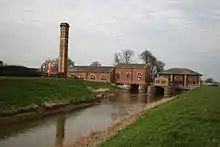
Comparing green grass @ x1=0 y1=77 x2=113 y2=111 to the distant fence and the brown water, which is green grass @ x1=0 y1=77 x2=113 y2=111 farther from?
the distant fence

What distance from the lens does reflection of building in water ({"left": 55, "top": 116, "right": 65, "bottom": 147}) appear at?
1839 cm

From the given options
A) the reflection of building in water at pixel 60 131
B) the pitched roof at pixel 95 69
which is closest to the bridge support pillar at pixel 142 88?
the pitched roof at pixel 95 69

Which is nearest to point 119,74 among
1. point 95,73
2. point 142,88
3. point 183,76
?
point 95,73

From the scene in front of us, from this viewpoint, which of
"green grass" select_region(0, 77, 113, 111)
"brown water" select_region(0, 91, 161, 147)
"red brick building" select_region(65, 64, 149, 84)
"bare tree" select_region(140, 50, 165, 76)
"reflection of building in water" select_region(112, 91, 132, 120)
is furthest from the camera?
"bare tree" select_region(140, 50, 165, 76)

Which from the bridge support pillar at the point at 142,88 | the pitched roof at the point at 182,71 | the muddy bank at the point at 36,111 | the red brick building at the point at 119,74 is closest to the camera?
the muddy bank at the point at 36,111

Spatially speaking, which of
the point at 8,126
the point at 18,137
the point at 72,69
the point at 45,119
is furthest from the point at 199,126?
the point at 72,69

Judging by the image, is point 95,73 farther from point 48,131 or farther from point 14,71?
point 48,131

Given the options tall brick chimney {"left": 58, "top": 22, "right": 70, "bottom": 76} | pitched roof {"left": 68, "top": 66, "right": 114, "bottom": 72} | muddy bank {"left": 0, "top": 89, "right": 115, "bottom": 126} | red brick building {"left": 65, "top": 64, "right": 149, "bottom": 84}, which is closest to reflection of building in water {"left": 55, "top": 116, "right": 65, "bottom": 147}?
muddy bank {"left": 0, "top": 89, "right": 115, "bottom": 126}

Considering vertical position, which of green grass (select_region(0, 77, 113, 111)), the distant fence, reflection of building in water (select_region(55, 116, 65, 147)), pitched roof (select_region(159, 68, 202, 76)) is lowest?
reflection of building in water (select_region(55, 116, 65, 147))

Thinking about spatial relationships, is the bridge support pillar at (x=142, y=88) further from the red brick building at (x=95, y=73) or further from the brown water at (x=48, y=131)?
the brown water at (x=48, y=131)

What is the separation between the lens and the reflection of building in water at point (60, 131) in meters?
18.4

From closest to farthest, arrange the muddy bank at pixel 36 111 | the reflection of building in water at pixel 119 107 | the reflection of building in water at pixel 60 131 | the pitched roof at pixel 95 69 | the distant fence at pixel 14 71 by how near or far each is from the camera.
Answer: the reflection of building in water at pixel 60 131 → the muddy bank at pixel 36 111 → the reflection of building in water at pixel 119 107 → the distant fence at pixel 14 71 → the pitched roof at pixel 95 69

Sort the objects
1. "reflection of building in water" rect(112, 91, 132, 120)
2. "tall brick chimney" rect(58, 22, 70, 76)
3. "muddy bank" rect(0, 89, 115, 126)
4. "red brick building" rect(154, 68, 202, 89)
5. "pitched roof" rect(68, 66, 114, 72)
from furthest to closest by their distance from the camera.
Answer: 1. "pitched roof" rect(68, 66, 114, 72)
2. "red brick building" rect(154, 68, 202, 89)
3. "tall brick chimney" rect(58, 22, 70, 76)
4. "reflection of building in water" rect(112, 91, 132, 120)
5. "muddy bank" rect(0, 89, 115, 126)

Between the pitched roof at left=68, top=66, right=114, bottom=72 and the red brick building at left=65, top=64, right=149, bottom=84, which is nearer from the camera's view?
the red brick building at left=65, top=64, right=149, bottom=84
